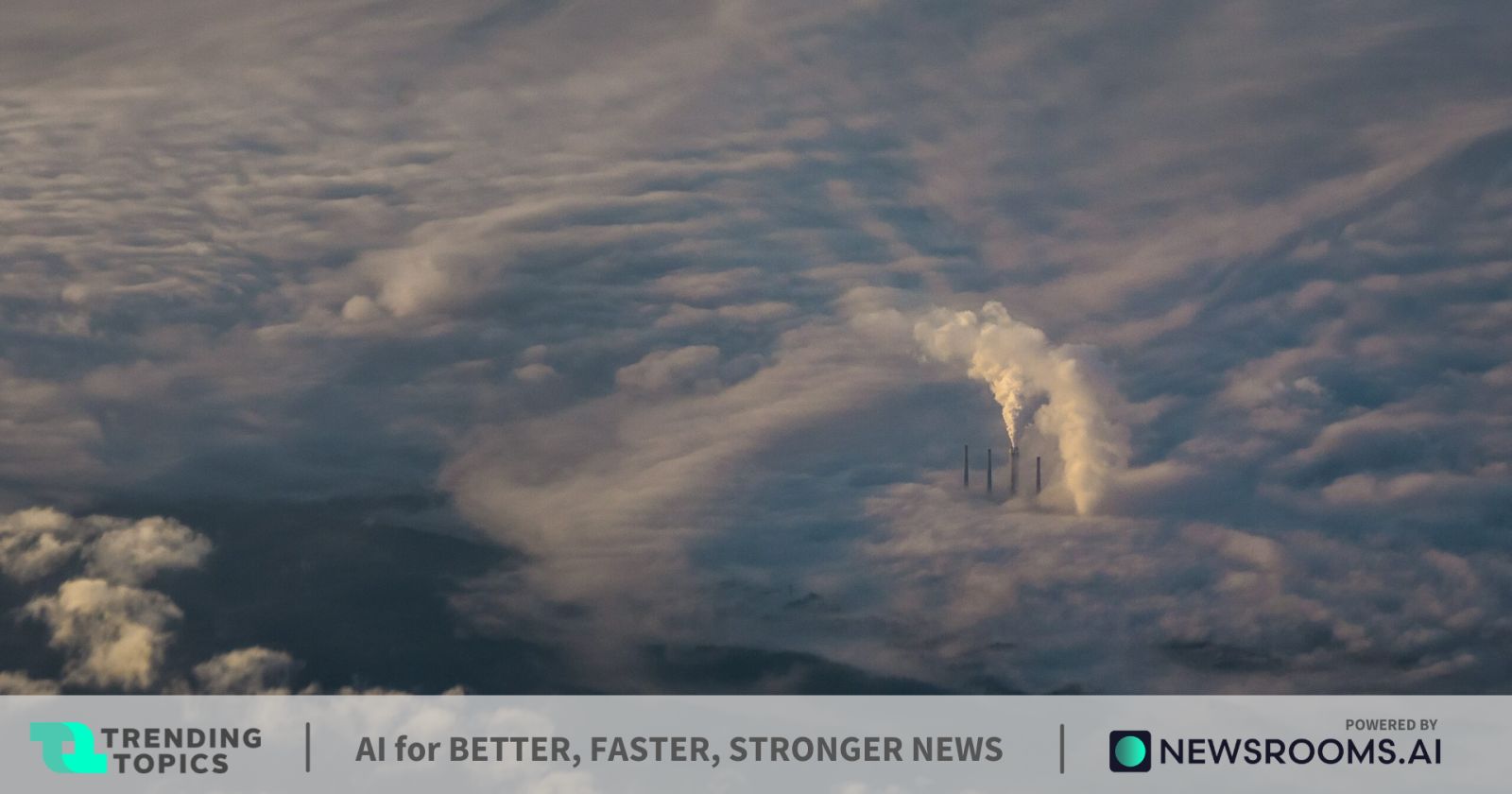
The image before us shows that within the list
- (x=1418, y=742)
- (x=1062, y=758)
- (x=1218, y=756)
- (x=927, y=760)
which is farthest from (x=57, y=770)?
(x=1418, y=742)

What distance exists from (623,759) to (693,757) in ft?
19.3

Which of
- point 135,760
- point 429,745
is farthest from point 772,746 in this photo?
point 135,760

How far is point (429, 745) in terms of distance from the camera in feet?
472

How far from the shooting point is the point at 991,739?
144375 mm

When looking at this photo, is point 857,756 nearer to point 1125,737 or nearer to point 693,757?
point 693,757

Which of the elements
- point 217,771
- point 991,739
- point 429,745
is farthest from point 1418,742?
point 217,771

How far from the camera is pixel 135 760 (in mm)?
147000

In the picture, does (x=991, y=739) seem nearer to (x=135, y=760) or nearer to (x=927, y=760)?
(x=927, y=760)

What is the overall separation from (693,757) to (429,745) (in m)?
22.3

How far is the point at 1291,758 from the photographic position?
148375mm

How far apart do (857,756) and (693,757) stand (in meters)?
13.8

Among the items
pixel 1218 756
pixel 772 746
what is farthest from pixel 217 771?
pixel 1218 756

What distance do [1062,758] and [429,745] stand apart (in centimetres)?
5308

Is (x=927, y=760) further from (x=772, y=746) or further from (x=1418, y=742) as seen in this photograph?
(x=1418, y=742)
